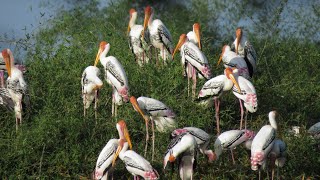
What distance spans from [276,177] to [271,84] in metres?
3.05

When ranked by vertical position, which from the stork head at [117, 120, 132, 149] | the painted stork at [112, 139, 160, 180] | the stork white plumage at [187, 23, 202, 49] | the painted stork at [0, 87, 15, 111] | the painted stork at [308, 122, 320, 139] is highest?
the stork white plumage at [187, 23, 202, 49]

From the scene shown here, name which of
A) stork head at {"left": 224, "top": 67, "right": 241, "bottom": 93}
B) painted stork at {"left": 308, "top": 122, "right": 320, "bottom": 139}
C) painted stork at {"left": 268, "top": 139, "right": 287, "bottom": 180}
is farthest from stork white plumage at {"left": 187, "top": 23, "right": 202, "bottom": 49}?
painted stork at {"left": 268, "top": 139, "right": 287, "bottom": 180}

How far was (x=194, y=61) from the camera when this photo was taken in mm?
12742

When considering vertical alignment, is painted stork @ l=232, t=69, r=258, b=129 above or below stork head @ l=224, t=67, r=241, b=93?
below

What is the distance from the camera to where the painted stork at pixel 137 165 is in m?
10.1

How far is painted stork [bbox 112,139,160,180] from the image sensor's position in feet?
33.2

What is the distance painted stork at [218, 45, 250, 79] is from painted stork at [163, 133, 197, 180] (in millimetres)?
2708

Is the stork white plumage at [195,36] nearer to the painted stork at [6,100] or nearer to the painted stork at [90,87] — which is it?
the painted stork at [90,87]

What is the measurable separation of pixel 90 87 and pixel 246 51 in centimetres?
250

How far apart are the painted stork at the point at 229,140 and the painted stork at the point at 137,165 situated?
0.89 m

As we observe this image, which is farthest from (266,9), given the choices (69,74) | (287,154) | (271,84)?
(287,154)

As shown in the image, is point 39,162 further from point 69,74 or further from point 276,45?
point 276,45

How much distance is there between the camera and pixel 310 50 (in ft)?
50.0

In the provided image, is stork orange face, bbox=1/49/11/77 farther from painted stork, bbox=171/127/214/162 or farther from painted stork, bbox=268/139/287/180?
painted stork, bbox=268/139/287/180
